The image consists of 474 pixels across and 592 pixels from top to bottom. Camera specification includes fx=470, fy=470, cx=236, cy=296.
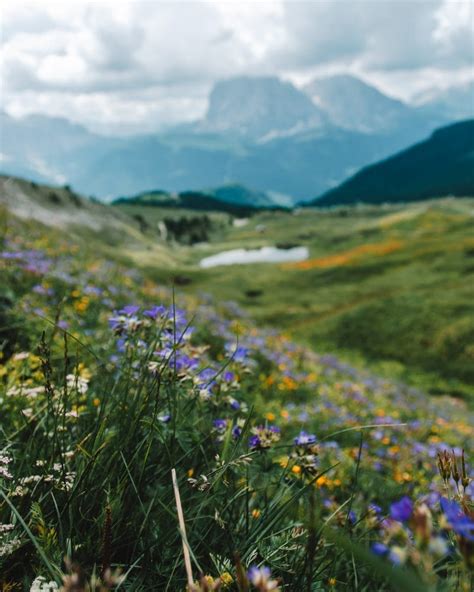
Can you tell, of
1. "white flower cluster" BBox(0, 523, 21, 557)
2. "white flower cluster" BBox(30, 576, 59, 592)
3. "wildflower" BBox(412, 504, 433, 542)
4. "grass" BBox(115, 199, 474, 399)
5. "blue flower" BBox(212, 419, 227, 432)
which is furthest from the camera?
"grass" BBox(115, 199, 474, 399)

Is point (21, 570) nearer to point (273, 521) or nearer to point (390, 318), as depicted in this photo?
point (273, 521)

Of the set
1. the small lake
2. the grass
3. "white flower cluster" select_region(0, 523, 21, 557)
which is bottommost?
the grass

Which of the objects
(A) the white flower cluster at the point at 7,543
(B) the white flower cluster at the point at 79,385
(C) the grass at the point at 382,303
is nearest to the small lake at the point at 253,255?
(C) the grass at the point at 382,303

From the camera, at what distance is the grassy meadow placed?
1677 millimetres

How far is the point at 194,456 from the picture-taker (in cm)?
276

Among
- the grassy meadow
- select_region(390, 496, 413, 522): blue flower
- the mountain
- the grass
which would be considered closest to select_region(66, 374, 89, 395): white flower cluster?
the grassy meadow

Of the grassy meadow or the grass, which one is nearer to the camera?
the grassy meadow

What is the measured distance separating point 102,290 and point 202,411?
820cm

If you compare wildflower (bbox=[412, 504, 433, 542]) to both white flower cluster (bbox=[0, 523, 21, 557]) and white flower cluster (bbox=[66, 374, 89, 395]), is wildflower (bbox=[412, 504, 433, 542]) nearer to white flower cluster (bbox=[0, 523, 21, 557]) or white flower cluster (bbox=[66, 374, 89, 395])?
Result: white flower cluster (bbox=[0, 523, 21, 557])

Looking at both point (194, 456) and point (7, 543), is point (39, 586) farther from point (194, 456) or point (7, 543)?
point (194, 456)

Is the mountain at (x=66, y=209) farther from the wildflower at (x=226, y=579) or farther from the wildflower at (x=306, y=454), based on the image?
the wildflower at (x=226, y=579)

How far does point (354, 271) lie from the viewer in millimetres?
60031

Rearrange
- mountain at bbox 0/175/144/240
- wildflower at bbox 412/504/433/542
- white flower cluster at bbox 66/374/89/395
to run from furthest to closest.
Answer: mountain at bbox 0/175/144/240 < white flower cluster at bbox 66/374/89/395 < wildflower at bbox 412/504/433/542

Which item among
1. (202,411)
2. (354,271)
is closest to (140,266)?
(354,271)
